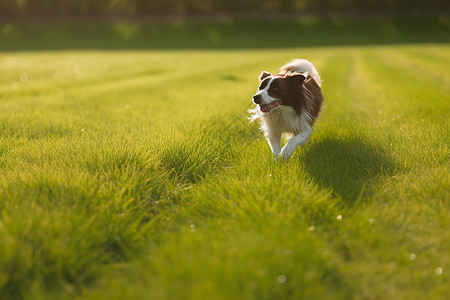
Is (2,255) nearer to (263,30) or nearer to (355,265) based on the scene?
(355,265)

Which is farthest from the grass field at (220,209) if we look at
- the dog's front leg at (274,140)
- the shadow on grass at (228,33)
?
the shadow on grass at (228,33)

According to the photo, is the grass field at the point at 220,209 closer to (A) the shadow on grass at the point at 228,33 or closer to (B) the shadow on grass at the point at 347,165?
(B) the shadow on grass at the point at 347,165

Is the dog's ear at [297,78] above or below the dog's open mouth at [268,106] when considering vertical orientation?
above

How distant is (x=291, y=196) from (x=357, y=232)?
0.54 meters

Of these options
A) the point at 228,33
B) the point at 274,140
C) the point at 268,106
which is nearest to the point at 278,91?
the point at 268,106

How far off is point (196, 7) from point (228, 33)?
11873 millimetres

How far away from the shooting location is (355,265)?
218 centimetres

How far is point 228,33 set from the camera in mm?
47281

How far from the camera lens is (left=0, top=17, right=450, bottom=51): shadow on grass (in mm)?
39875

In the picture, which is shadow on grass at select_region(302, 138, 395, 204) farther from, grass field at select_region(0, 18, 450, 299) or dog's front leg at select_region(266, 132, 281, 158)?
dog's front leg at select_region(266, 132, 281, 158)

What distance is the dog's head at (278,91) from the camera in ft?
12.4

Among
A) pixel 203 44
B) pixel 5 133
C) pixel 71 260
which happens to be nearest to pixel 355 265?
pixel 71 260

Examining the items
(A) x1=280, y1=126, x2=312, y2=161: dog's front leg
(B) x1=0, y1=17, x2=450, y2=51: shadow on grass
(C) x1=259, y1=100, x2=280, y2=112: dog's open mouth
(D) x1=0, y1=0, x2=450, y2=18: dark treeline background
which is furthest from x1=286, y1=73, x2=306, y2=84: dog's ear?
(D) x1=0, y1=0, x2=450, y2=18: dark treeline background

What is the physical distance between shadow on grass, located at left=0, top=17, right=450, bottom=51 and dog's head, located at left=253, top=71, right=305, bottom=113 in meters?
35.5
